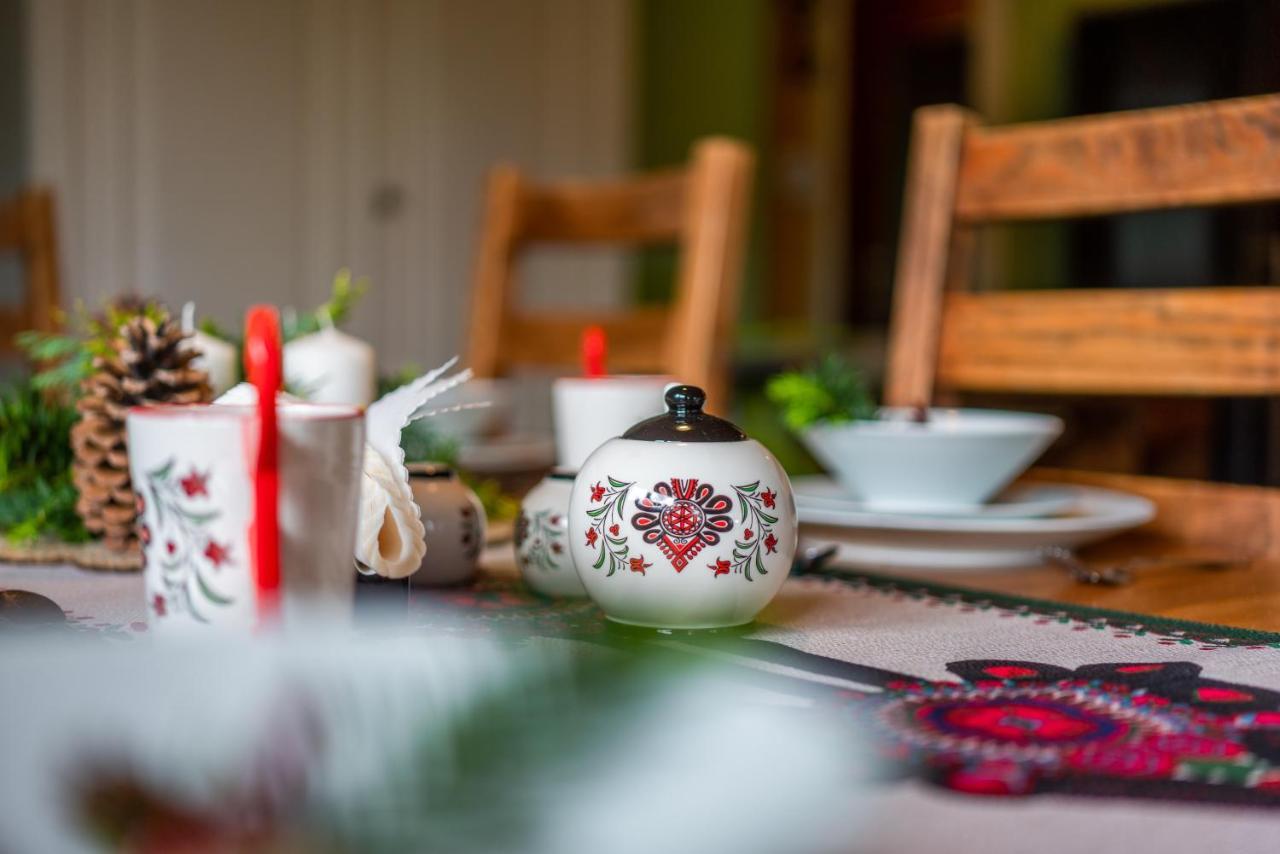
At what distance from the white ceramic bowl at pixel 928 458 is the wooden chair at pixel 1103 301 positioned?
205 mm

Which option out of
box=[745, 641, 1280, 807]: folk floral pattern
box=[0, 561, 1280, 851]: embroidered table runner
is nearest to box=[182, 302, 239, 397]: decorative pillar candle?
box=[0, 561, 1280, 851]: embroidered table runner

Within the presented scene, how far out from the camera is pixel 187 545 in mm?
472

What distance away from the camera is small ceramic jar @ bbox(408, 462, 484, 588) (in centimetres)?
73

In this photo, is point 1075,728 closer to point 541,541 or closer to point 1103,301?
point 541,541

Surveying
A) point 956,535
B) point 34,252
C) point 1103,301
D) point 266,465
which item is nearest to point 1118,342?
point 1103,301

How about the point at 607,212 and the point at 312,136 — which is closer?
the point at 607,212

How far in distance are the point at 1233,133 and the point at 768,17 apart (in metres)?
4.33

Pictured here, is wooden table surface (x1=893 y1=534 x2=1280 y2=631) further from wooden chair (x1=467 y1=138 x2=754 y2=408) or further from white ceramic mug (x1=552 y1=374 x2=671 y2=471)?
wooden chair (x1=467 y1=138 x2=754 y2=408)

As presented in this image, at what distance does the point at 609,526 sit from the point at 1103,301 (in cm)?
72

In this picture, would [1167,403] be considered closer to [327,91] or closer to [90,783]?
[327,91]

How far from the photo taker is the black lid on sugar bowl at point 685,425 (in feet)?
2.00

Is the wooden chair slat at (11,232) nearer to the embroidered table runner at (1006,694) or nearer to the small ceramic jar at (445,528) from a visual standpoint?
the embroidered table runner at (1006,694)

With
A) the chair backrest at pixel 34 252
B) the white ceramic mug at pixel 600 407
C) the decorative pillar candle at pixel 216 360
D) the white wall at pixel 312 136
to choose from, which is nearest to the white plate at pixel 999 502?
the white ceramic mug at pixel 600 407

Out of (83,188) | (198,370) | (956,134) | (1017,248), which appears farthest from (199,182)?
(1017,248)
